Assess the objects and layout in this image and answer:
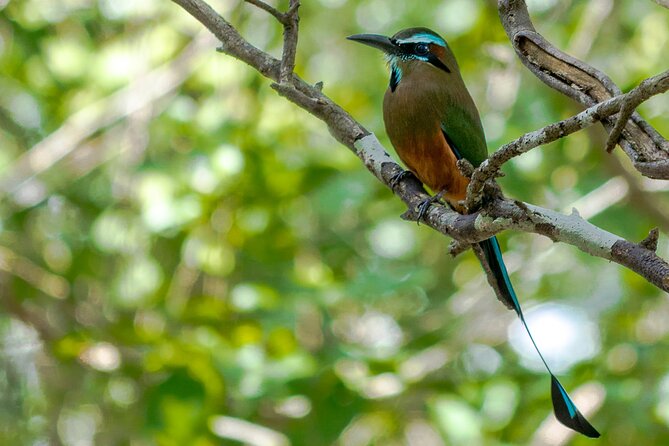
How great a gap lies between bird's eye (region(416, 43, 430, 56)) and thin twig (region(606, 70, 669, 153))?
1.90m

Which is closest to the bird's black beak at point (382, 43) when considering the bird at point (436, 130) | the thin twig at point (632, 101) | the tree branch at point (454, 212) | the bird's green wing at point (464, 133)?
the bird at point (436, 130)

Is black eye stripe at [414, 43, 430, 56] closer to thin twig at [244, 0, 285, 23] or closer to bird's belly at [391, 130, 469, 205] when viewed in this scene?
bird's belly at [391, 130, 469, 205]

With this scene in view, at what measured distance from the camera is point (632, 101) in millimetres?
1790

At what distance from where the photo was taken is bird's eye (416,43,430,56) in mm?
3789

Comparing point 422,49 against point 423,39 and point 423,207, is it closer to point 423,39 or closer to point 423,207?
point 423,39

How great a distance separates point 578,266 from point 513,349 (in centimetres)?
126

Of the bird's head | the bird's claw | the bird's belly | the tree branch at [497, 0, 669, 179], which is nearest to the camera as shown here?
the tree branch at [497, 0, 669, 179]

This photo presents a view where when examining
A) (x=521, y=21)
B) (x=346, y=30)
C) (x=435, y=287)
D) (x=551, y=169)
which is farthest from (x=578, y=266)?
(x=521, y=21)

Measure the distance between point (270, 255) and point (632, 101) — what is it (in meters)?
2.79

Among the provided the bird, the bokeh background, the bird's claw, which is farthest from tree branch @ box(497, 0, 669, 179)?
the bokeh background

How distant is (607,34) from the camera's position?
5.70m

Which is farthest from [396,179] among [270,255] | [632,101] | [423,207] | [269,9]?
[270,255]

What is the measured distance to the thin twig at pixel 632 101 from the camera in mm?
1692

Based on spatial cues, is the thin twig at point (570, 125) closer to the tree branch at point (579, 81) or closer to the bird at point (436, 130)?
the tree branch at point (579, 81)
